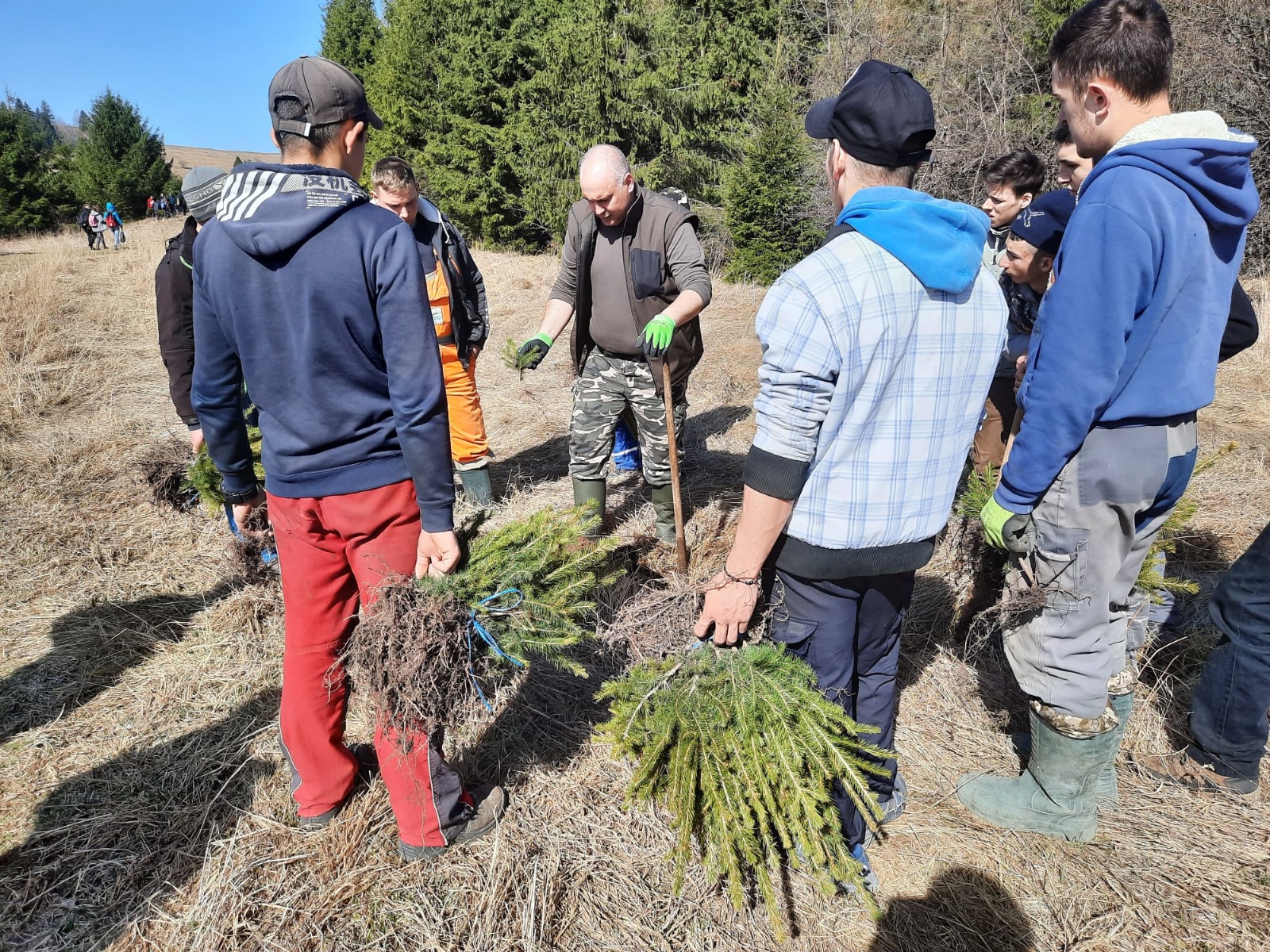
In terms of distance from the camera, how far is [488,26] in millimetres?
18188

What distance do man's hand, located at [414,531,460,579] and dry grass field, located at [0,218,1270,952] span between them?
1.01 metres

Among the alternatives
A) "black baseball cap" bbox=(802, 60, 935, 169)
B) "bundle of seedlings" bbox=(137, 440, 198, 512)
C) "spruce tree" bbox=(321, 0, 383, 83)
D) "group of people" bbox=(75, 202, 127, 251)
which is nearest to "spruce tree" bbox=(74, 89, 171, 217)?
"group of people" bbox=(75, 202, 127, 251)

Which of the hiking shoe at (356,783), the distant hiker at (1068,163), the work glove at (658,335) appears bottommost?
the hiking shoe at (356,783)

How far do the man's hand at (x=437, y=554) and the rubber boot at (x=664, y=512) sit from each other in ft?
7.54

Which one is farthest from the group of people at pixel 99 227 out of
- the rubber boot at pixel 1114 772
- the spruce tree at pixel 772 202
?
the rubber boot at pixel 1114 772

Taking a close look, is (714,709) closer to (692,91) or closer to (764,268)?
(764,268)

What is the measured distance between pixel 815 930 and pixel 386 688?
1.48 m

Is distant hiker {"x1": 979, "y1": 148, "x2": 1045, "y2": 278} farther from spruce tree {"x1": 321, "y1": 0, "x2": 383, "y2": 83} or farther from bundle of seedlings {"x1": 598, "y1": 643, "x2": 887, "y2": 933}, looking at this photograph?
spruce tree {"x1": 321, "y1": 0, "x2": 383, "y2": 83}

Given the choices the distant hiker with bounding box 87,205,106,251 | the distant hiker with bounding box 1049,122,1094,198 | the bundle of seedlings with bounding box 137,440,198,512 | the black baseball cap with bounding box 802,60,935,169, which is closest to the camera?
the black baseball cap with bounding box 802,60,935,169

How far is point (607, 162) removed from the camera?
3.37m

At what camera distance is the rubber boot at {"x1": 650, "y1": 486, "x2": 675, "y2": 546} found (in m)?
4.22

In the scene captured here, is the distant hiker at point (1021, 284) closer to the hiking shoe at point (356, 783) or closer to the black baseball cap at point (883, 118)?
the black baseball cap at point (883, 118)

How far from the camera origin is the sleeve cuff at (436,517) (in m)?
1.92

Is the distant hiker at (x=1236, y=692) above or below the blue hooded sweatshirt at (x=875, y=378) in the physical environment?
below
